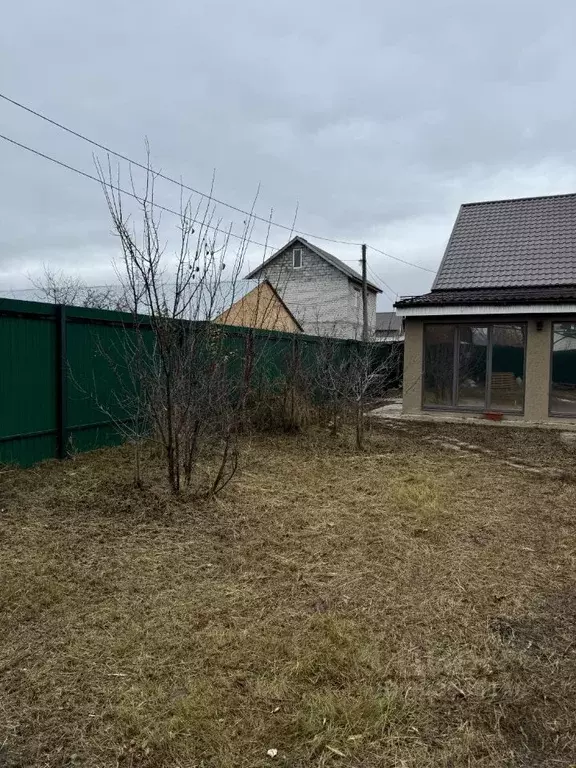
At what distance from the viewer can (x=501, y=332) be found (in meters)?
10.4

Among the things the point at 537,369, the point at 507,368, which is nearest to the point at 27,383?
the point at 507,368

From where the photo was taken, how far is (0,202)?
1386 cm

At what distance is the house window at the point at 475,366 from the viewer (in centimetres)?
1029

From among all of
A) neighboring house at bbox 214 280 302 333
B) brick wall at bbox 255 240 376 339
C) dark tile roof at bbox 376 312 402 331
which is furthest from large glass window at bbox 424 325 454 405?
dark tile roof at bbox 376 312 402 331

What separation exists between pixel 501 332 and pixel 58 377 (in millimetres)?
8065

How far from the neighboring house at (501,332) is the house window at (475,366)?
0.02m

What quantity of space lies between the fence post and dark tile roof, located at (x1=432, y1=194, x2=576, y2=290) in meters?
8.33

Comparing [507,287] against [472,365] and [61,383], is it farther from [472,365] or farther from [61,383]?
[61,383]

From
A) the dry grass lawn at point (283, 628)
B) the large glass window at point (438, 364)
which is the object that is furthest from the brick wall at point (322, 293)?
the dry grass lawn at point (283, 628)

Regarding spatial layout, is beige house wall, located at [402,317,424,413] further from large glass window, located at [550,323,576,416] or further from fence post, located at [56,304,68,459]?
fence post, located at [56,304,68,459]

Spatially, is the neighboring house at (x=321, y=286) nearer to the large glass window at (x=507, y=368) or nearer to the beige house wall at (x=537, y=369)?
the large glass window at (x=507, y=368)

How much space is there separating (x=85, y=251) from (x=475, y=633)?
21.0 metres

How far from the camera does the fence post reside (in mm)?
5738

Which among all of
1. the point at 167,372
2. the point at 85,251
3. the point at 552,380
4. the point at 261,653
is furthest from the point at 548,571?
the point at 85,251
